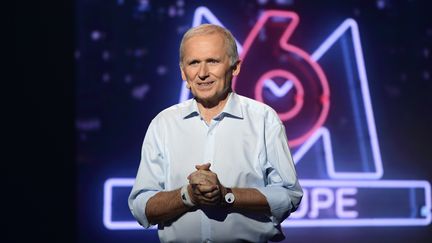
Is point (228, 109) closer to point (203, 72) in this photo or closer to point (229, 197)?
point (203, 72)

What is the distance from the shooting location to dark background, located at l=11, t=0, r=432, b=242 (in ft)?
11.1

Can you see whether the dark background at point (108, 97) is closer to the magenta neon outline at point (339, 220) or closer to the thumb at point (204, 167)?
the magenta neon outline at point (339, 220)

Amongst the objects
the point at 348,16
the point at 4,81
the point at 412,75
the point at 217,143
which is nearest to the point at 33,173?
the point at 4,81

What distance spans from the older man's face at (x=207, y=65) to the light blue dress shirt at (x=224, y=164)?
0.07 metres

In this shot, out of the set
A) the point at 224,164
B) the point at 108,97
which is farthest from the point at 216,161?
the point at 108,97

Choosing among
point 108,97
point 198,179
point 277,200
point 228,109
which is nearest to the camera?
point 198,179

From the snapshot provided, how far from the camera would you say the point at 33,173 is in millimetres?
3375

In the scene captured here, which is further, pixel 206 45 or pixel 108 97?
pixel 108 97

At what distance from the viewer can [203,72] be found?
1.71 meters

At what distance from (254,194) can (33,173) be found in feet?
6.65

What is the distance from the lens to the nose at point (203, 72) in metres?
1.71

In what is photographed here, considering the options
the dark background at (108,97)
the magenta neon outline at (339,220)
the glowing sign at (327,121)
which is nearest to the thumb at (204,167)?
the dark background at (108,97)

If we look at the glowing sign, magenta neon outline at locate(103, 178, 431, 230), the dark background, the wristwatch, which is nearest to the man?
the wristwatch

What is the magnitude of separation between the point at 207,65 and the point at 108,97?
233 centimetres
